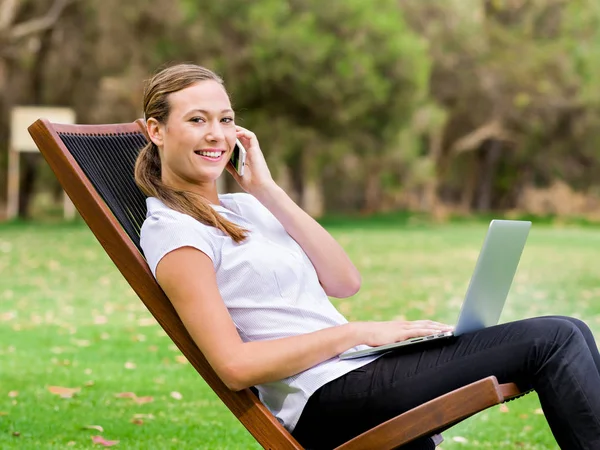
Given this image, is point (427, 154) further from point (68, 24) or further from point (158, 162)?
point (158, 162)

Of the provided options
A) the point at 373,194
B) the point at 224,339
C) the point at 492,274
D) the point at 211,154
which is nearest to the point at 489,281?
the point at 492,274

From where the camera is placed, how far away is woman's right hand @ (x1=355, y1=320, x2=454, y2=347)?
9.61 ft

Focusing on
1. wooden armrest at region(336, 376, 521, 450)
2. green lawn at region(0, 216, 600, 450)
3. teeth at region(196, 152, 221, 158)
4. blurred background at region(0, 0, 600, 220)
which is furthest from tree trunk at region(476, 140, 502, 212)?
wooden armrest at region(336, 376, 521, 450)

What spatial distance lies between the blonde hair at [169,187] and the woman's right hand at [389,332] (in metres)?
0.47

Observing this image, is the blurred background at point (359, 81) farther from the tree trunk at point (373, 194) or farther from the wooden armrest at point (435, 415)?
the wooden armrest at point (435, 415)

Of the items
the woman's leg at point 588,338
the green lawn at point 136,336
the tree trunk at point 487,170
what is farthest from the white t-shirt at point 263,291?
the tree trunk at point 487,170

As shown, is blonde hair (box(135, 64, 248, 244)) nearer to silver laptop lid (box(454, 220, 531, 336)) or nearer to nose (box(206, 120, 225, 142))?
nose (box(206, 120, 225, 142))

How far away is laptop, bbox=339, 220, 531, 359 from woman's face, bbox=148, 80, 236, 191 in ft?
2.42

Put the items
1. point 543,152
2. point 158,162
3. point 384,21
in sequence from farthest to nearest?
point 543,152
point 384,21
point 158,162

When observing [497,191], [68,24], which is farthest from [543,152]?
[68,24]

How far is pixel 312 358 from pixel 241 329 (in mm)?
264

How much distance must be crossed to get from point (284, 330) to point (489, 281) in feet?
1.98

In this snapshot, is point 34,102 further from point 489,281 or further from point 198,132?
point 489,281

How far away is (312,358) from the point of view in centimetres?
289
